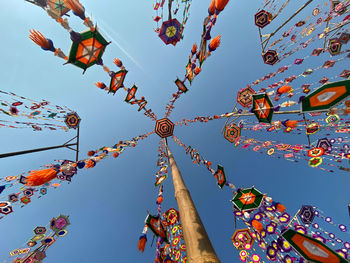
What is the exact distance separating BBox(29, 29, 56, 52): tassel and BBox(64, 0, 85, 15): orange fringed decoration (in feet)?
3.31

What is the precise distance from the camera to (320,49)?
6.93 meters

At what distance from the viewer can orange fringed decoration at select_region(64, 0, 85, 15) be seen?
9.85ft

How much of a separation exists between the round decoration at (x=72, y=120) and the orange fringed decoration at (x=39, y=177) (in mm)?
5532

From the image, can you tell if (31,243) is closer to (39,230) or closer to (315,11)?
(39,230)

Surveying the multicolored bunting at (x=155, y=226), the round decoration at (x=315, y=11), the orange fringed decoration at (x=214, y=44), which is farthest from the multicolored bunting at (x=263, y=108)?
the round decoration at (x=315, y=11)

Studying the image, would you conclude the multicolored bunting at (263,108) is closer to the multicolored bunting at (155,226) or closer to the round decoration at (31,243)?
the multicolored bunting at (155,226)

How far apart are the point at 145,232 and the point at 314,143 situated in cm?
1028

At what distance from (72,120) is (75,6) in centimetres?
742

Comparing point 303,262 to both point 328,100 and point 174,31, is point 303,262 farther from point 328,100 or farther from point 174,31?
point 174,31

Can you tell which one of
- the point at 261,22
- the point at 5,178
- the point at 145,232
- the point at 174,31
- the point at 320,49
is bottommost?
the point at 5,178

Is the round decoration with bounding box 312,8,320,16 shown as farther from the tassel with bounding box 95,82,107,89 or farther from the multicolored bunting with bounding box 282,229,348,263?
the tassel with bounding box 95,82,107,89

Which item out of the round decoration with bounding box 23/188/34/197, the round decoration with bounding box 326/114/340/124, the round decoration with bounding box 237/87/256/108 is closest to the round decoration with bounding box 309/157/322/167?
the round decoration with bounding box 237/87/256/108

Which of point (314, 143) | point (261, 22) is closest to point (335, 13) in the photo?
point (261, 22)

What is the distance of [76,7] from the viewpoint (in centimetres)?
310
